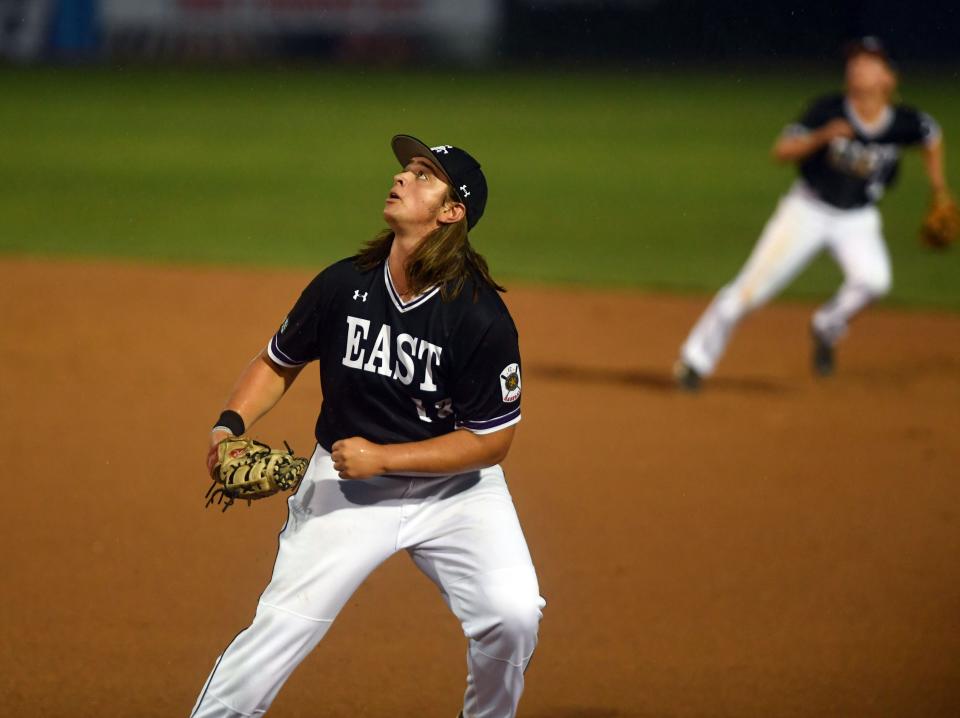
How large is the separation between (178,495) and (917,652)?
12.7 ft

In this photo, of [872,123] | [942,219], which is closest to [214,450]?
[872,123]

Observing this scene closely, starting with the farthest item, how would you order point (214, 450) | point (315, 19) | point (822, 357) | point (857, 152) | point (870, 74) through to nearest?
point (315, 19)
point (822, 357)
point (857, 152)
point (870, 74)
point (214, 450)

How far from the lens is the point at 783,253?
9852 millimetres

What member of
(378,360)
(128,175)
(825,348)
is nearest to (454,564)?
(378,360)

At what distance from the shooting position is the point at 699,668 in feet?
18.8

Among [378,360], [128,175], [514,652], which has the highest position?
[378,360]

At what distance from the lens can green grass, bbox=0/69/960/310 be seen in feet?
50.6

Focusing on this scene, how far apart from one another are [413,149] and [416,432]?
35.3 inches

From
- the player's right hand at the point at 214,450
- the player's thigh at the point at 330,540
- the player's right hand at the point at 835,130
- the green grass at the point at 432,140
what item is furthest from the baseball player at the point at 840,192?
the player's right hand at the point at 214,450

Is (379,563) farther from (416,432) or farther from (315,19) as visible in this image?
(315,19)

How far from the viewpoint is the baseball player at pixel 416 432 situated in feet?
14.3

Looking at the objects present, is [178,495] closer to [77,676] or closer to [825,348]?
[77,676]

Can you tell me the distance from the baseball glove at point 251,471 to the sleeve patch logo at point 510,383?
2.23 ft

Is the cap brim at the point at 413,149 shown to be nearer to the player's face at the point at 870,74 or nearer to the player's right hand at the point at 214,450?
the player's right hand at the point at 214,450
